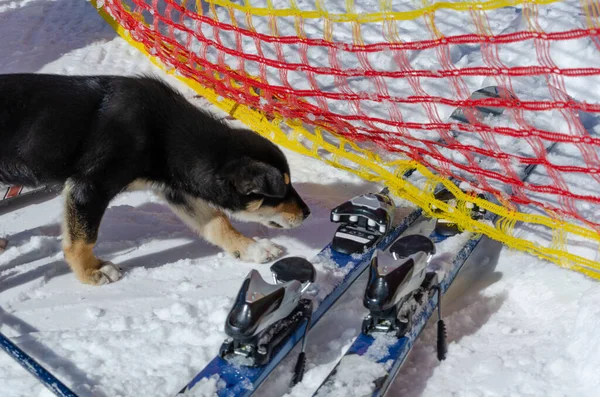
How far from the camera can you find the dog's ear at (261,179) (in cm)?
281

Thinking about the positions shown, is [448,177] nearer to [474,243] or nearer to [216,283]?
[474,243]

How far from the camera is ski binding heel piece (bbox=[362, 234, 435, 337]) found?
91.0 inches

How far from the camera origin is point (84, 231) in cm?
294

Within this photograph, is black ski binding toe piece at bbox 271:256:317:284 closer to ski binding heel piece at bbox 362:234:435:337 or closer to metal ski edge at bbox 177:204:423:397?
metal ski edge at bbox 177:204:423:397

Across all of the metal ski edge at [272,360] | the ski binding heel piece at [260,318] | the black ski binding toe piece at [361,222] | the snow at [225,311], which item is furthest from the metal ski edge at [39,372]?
the black ski binding toe piece at [361,222]

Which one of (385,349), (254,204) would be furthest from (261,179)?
(385,349)

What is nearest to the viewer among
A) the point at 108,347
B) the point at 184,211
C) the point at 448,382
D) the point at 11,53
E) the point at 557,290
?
the point at 448,382

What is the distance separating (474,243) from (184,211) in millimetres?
1266

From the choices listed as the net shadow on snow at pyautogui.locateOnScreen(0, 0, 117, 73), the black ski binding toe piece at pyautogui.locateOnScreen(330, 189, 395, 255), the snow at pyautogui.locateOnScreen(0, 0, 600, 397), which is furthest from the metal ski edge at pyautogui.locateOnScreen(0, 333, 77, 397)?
the net shadow on snow at pyautogui.locateOnScreen(0, 0, 117, 73)

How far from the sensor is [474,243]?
2.96 m

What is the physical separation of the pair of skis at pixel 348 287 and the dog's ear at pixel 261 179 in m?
0.31

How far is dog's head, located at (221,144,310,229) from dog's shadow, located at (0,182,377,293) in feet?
0.77

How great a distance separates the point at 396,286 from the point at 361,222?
2.28 ft

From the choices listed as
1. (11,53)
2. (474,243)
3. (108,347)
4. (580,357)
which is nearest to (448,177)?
(474,243)
